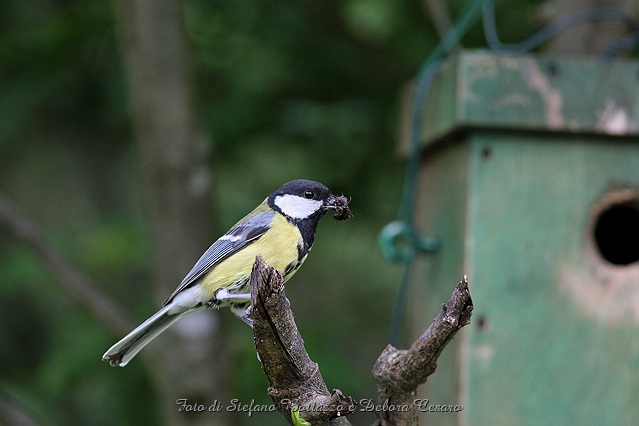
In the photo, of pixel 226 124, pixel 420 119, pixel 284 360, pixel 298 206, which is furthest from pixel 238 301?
pixel 226 124

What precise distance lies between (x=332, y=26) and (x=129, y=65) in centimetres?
130

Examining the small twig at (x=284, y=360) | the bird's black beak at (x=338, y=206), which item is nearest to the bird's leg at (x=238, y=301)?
Answer: the bird's black beak at (x=338, y=206)

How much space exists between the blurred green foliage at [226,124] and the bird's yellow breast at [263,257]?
1.20m

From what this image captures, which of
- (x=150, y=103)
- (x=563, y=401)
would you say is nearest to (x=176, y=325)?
(x=150, y=103)

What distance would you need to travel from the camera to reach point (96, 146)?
4.85 meters

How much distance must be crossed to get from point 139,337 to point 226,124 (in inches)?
66.5

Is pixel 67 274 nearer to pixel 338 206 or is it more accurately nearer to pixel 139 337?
pixel 139 337

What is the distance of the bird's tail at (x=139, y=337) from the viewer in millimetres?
2390

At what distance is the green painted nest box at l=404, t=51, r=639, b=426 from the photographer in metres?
2.70

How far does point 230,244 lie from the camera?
243 cm

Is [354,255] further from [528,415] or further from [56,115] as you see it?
[528,415]

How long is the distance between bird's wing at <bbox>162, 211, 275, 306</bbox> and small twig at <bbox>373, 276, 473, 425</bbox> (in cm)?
73

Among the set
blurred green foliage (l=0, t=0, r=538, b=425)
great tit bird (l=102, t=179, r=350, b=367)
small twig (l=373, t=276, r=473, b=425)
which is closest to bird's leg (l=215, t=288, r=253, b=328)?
great tit bird (l=102, t=179, r=350, b=367)

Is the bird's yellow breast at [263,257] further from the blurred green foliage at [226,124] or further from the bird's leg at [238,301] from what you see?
the blurred green foliage at [226,124]
